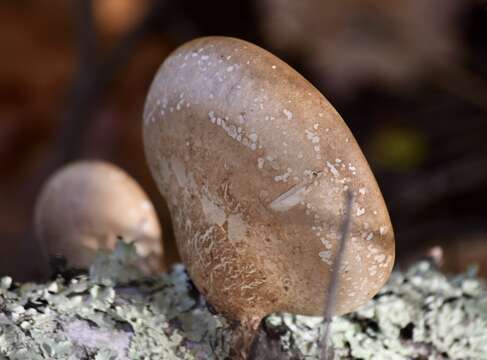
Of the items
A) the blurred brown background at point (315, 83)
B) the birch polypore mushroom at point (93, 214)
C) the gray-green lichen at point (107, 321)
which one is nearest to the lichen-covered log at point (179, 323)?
the gray-green lichen at point (107, 321)

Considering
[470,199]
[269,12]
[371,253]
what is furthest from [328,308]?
[269,12]

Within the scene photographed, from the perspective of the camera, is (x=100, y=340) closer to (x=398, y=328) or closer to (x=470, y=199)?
(x=398, y=328)

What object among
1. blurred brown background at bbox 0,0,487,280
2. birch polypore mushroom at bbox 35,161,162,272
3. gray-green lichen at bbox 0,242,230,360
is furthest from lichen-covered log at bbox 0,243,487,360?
blurred brown background at bbox 0,0,487,280

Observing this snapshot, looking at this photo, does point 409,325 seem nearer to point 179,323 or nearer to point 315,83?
point 179,323

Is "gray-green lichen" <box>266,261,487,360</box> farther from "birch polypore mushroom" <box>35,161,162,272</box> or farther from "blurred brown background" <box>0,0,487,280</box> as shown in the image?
"blurred brown background" <box>0,0,487,280</box>

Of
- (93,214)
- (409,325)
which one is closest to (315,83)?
(93,214)

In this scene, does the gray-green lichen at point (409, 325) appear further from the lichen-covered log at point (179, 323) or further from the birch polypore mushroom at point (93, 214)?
the birch polypore mushroom at point (93, 214)
